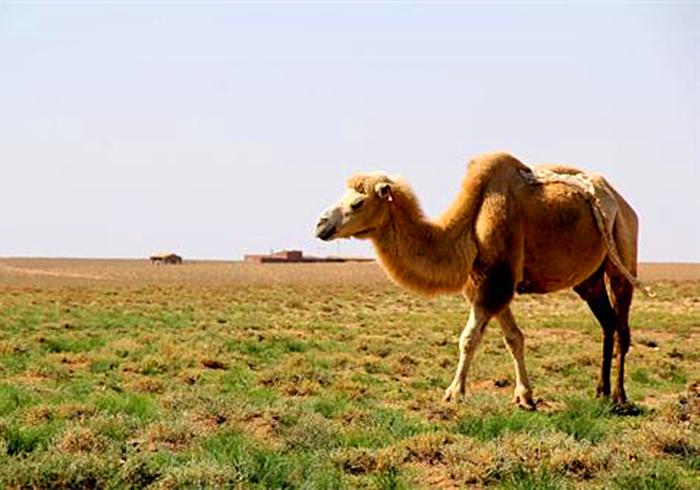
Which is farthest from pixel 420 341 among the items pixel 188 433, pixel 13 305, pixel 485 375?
pixel 13 305

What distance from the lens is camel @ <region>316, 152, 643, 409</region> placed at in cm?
1059

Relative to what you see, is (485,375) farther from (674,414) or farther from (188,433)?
(188,433)

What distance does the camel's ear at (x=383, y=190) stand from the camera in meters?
10.6

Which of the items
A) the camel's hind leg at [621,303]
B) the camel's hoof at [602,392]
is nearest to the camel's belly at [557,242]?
the camel's hind leg at [621,303]

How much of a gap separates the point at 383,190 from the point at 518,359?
7.91 ft

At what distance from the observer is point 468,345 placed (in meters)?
10.4

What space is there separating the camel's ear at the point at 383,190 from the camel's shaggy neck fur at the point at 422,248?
0.12 m

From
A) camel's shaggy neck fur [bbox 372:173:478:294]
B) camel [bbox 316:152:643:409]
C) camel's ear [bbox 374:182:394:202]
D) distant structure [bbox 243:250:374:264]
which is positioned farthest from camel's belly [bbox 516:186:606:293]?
distant structure [bbox 243:250:374:264]

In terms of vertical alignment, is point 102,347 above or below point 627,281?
below

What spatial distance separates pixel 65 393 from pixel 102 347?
6868 mm

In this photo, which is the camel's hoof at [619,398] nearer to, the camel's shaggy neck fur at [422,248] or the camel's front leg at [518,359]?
the camel's front leg at [518,359]

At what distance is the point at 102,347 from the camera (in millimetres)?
18500

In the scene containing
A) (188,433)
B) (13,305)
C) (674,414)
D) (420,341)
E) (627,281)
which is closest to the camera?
(188,433)

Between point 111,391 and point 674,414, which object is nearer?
point 674,414
